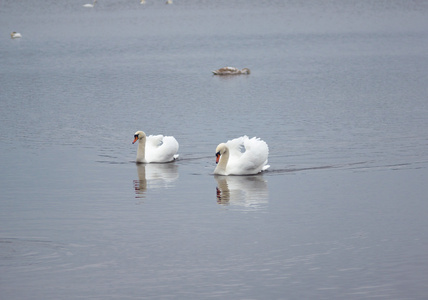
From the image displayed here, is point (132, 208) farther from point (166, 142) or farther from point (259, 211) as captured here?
point (166, 142)

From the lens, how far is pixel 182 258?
14.1 m

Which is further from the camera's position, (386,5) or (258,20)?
(386,5)

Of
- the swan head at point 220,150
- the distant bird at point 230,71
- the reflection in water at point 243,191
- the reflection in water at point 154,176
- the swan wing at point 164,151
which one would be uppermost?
the distant bird at point 230,71

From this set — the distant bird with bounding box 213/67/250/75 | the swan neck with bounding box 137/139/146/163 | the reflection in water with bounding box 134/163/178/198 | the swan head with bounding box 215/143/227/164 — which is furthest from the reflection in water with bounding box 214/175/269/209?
the distant bird with bounding box 213/67/250/75

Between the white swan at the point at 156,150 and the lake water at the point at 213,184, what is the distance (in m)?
0.32

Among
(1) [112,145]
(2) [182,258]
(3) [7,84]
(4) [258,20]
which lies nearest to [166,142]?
(1) [112,145]

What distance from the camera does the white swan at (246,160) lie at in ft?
66.6

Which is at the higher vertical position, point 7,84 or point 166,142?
point 7,84

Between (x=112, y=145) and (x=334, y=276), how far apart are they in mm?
12463

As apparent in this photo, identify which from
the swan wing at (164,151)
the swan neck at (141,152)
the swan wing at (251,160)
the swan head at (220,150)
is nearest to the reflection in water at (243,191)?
the swan wing at (251,160)

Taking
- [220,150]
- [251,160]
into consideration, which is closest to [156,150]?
[220,150]

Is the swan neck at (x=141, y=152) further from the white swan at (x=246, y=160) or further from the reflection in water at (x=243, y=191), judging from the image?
the reflection in water at (x=243, y=191)

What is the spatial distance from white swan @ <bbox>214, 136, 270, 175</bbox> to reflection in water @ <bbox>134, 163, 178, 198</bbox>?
1091 millimetres

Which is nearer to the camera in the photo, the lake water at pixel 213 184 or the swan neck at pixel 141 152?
the lake water at pixel 213 184
